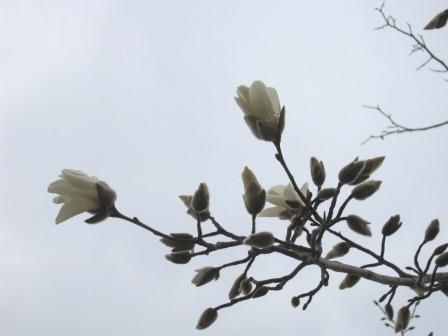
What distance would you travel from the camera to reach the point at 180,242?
1857 millimetres

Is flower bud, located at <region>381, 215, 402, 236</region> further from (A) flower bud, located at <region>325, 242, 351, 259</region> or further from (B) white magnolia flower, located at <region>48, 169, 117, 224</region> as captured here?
(B) white magnolia flower, located at <region>48, 169, 117, 224</region>

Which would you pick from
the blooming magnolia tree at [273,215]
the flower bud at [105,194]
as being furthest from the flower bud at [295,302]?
the flower bud at [105,194]

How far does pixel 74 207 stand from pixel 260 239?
72cm

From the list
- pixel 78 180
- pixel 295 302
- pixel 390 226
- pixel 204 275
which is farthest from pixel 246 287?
pixel 78 180

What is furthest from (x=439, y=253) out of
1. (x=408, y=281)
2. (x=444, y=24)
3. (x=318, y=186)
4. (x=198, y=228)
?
(x=444, y=24)

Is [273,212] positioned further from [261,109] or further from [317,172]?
[261,109]

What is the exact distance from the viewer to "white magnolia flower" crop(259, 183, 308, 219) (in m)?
2.03

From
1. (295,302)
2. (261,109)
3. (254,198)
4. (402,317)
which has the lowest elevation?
(402,317)

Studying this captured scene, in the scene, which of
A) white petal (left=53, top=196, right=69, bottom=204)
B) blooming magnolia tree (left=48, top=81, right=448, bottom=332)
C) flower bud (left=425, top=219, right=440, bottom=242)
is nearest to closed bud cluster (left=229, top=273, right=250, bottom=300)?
blooming magnolia tree (left=48, top=81, right=448, bottom=332)

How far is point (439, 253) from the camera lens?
2084 mm

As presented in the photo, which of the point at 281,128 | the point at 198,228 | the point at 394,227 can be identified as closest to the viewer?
the point at 198,228

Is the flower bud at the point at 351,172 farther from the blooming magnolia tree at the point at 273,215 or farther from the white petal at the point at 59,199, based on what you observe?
the white petal at the point at 59,199

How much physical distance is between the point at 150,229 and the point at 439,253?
127cm

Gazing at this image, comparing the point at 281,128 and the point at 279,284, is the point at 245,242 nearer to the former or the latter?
the point at 279,284
